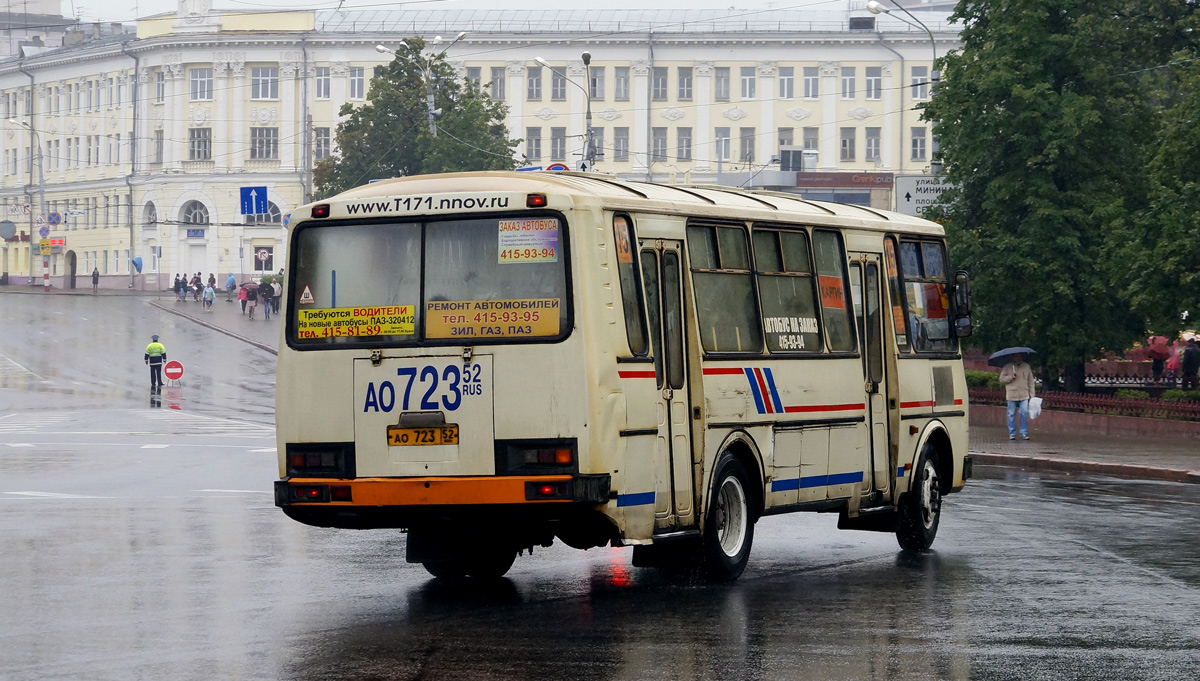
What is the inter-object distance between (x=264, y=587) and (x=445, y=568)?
1.34 m

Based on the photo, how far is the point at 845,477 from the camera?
47.3 feet

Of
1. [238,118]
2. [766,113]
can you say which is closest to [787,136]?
[766,113]

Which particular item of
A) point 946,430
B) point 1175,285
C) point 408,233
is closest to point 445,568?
point 408,233

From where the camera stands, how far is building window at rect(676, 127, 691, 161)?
11019 centimetres

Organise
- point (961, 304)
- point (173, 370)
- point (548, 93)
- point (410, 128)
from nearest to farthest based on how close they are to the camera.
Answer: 1. point (961, 304)
2. point (173, 370)
3. point (410, 128)
4. point (548, 93)

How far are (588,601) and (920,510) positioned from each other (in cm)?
448

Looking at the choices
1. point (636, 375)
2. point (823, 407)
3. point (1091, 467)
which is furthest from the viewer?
point (1091, 467)

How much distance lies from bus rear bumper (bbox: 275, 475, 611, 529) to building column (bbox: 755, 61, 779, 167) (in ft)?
325

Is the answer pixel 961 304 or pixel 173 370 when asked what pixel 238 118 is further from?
pixel 961 304

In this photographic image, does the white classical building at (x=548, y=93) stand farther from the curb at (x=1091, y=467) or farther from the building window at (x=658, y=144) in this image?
the curb at (x=1091, y=467)

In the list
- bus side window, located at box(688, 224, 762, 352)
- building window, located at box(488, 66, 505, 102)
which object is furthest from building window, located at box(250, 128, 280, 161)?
bus side window, located at box(688, 224, 762, 352)

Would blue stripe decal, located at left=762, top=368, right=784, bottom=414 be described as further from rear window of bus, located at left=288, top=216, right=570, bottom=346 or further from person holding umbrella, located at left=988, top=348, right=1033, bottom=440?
person holding umbrella, located at left=988, top=348, right=1033, bottom=440

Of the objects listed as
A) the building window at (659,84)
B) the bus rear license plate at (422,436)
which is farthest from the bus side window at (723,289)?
the building window at (659,84)

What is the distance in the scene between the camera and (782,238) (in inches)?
547
